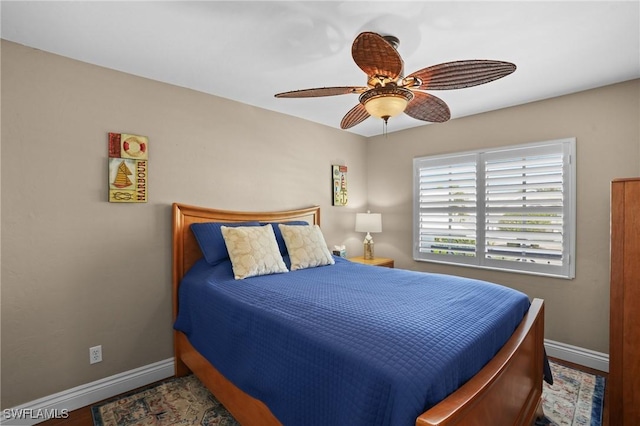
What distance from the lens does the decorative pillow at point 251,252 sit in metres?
2.33

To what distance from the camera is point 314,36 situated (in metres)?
1.91

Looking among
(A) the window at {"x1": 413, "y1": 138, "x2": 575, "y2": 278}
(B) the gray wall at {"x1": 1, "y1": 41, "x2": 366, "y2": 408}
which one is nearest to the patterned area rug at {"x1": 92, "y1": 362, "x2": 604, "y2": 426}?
(B) the gray wall at {"x1": 1, "y1": 41, "x2": 366, "y2": 408}

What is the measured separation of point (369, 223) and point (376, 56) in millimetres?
2615

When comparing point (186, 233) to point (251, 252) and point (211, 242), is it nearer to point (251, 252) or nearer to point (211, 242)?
point (211, 242)

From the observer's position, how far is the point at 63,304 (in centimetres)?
210

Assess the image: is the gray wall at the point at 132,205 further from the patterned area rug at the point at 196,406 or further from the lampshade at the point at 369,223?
the lampshade at the point at 369,223

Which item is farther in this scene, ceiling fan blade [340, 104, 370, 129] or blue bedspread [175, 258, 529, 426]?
ceiling fan blade [340, 104, 370, 129]

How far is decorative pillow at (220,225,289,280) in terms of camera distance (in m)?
2.33

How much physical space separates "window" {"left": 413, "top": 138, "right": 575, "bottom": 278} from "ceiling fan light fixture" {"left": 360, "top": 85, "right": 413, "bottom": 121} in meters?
1.90

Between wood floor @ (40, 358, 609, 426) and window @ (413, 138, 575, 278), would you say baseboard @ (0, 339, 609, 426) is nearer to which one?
wood floor @ (40, 358, 609, 426)

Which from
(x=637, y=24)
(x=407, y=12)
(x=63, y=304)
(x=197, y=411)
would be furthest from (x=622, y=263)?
(x=63, y=304)

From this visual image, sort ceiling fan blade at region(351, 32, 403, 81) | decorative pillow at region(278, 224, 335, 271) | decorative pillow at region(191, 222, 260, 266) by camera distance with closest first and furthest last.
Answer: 1. ceiling fan blade at region(351, 32, 403, 81)
2. decorative pillow at region(191, 222, 260, 266)
3. decorative pillow at region(278, 224, 335, 271)

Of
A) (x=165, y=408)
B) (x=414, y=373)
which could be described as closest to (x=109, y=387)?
(x=165, y=408)

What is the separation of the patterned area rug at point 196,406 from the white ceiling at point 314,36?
2.35 meters
